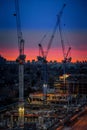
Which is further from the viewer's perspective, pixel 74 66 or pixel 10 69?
pixel 74 66

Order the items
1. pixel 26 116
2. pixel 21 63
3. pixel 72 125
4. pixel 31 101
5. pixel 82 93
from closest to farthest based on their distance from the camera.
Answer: pixel 72 125, pixel 26 116, pixel 21 63, pixel 31 101, pixel 82 93

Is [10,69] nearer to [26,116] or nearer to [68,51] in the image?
[68,51]

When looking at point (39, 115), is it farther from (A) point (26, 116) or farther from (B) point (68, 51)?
(B) point (68, 51)

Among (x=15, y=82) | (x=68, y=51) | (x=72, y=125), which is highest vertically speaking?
(x=68, y=51)

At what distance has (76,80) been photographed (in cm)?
1870

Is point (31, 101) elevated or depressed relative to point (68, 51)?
depressed

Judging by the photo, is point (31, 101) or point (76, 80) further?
point (76, 80)

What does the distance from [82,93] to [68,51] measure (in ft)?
6.04

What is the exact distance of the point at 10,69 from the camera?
21.4 meters

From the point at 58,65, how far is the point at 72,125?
16375 mm

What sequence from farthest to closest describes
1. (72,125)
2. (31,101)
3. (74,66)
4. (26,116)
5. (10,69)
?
(74,66), (10,69), (31,101), (26,116), (72,125)

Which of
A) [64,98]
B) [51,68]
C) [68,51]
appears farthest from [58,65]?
[64,98]

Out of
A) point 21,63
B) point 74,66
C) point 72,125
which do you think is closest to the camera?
point 72,125

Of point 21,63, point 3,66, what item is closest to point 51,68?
point 3,66
